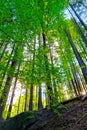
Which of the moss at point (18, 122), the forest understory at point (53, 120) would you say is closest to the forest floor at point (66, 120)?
the forest understory at point (53, 120)

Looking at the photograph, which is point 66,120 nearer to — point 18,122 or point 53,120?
point 53,120

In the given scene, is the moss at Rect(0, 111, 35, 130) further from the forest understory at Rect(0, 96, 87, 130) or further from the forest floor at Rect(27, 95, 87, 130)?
the forest floor at Rect(27, 95, 87, 130)

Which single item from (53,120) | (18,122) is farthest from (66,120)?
(18,122)

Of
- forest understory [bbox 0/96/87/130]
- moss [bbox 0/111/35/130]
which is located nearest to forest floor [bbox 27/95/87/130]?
forest understory [bbox 0/96/87/130]

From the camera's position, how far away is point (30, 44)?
5.95m

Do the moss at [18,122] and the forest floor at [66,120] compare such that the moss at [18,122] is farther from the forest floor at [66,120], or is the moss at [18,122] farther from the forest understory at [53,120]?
the forest floor at [66,120]

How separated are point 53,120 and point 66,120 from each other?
26.1 inches

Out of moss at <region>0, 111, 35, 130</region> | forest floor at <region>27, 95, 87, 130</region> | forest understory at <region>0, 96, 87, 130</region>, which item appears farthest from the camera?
moss at <region>0, 111, 35, 130</region>

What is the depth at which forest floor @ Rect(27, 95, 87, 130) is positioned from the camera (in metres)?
6.12

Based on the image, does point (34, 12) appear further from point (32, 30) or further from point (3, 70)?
point (3, 70)

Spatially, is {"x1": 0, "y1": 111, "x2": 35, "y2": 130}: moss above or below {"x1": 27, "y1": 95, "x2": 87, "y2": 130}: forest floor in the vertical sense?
below

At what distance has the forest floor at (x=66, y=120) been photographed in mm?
6120

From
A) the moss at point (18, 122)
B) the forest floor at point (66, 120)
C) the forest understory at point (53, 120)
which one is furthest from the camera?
the moss at point (18, 122)

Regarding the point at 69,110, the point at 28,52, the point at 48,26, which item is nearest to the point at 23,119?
the point at 69,110
